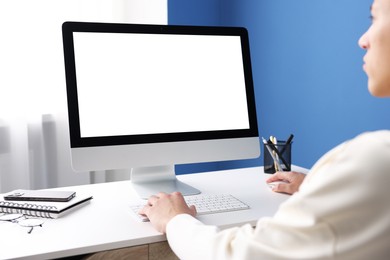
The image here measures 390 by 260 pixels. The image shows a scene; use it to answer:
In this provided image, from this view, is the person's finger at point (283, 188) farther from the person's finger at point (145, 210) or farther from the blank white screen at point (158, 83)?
the person's finger at point (145, 210)

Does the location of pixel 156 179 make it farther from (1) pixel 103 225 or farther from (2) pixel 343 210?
(2) pixel 343 210

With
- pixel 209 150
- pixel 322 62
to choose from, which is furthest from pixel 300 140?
pixel 209 150

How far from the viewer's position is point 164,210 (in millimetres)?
1128

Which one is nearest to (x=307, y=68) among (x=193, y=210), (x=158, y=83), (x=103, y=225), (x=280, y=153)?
(x=280, y=153)

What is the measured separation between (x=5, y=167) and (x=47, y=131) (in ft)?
0.87

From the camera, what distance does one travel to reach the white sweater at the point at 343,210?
0.61m

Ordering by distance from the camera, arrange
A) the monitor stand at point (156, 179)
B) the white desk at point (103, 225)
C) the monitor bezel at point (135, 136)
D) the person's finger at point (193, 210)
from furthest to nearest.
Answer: the monitor stand at point (156, 179) < the monitor bezel at point (135, 136) < the person's finger at point (193, 210) < the white desk at point (103, 225)

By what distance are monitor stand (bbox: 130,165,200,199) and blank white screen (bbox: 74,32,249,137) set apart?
17 centimetres

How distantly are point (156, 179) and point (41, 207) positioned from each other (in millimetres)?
401

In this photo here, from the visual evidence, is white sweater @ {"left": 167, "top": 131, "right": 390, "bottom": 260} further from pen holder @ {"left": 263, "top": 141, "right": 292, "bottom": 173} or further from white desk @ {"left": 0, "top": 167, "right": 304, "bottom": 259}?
pen holder @ {"left": 263, "top": 141, "right": 292, "bottom": 173}

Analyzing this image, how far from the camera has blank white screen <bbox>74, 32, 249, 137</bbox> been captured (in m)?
1.33

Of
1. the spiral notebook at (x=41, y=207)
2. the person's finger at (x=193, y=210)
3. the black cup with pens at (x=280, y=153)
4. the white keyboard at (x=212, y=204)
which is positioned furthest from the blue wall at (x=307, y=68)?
Result: the spiral notebook at (x=41, y=207)

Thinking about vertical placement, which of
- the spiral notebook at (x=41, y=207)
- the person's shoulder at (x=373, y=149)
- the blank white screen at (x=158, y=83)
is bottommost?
the spiral notebook at (x=41, y=207)

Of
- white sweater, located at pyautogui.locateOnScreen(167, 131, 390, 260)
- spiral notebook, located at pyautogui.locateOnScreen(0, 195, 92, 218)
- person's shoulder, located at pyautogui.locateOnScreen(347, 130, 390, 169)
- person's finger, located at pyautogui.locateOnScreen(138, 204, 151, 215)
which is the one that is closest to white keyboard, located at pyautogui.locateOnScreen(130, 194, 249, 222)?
person's finger, located at pyautogui.locateOnScreen(138, 204, 151, 215)
